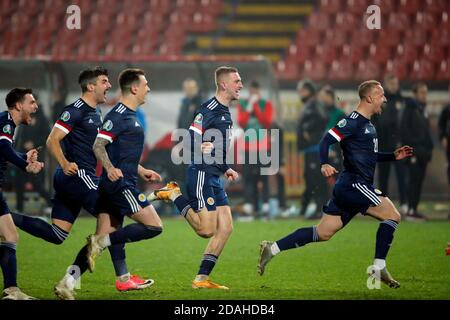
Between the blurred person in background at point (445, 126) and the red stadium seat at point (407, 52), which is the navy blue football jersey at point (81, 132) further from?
the red stadium seat at point (407, 52)

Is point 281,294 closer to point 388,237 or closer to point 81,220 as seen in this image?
point 388,237

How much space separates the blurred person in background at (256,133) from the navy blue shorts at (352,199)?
6822mm

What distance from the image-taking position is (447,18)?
21438 mm

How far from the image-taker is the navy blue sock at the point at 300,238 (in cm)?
952

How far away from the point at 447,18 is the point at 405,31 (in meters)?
0.94

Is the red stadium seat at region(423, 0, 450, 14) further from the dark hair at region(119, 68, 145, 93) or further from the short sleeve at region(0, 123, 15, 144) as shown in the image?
the short sleeve at region(0, 123, 15, 144)

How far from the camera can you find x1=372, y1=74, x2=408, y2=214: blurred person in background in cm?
1625

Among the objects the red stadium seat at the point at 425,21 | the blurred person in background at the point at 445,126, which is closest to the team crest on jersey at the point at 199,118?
the blurred person in background at the point at 445,126

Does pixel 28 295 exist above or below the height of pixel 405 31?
below

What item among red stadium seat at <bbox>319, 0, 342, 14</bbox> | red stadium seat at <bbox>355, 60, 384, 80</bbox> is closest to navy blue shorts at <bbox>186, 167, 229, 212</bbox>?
red stadium seat at <bbox>355, 60, 384, 80</bbox>

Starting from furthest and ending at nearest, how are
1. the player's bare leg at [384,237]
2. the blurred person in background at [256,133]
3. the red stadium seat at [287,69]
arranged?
the red stadium seat at [287,69]
the blurred person in background at [256,133]
the player's bare leg at [384,237]

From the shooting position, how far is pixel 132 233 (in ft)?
28.5

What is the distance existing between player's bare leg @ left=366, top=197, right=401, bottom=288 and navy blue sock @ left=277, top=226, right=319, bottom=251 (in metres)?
0.55
